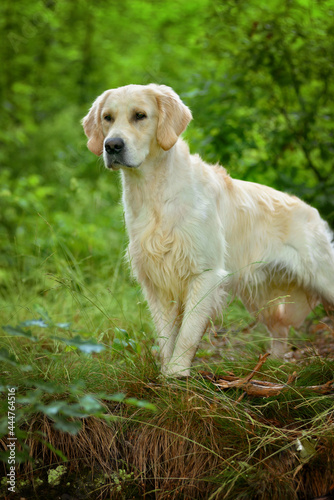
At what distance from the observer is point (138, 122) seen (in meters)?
2.81

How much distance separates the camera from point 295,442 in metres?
2.19

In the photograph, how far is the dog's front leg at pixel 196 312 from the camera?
2.81 meters

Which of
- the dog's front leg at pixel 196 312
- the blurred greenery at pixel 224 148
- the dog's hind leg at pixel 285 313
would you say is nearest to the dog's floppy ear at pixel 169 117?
the dog's front leg at pixel 196 312

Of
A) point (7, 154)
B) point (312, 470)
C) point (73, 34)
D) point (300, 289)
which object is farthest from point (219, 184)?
point (73, 34)

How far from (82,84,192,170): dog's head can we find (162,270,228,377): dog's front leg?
28.7 inches

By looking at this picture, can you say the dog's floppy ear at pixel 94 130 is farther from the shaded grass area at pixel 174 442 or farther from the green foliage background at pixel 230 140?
the shaded grass area at pixel 174 442

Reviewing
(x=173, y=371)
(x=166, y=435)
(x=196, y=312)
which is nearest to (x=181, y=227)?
(x=196, y=312)

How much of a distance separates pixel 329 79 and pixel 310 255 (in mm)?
2373

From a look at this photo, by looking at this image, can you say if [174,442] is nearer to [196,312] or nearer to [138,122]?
[196,312]

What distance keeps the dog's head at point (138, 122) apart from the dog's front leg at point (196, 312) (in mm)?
729

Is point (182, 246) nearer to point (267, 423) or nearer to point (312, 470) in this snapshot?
point (267, 423)

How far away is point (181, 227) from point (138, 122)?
60 centimetres

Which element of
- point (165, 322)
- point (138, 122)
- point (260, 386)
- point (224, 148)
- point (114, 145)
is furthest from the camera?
point (224, 148)

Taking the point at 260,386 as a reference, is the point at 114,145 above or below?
above
